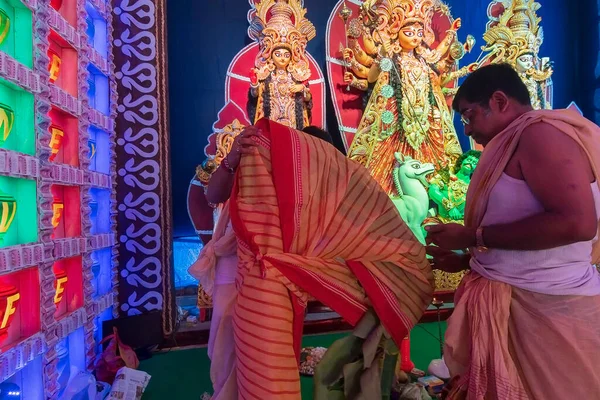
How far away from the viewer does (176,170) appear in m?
4.03

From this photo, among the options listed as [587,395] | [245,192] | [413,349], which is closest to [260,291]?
[245,192]

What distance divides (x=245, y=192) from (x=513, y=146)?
90 cm

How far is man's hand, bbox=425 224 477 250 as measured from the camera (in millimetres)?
1358

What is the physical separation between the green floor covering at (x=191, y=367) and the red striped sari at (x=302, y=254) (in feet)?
4.27

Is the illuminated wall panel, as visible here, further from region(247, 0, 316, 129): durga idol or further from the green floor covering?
region(247, 0, 316, 129): durga idol

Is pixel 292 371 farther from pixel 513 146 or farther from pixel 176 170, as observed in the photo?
pixel 176 170

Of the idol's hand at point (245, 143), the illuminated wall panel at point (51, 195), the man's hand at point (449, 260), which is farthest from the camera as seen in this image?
the illuminated wall panel at point (51, 195)

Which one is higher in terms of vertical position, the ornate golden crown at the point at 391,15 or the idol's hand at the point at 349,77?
the ornate golden crown at the point at 391,15

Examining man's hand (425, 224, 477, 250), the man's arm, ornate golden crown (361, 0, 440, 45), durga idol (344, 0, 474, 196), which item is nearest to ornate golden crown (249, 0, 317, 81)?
durga idol (344, 0, 474, 196)

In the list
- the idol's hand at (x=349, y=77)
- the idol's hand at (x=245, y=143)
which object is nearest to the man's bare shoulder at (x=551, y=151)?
the idol's hand at (x=245, y=143)

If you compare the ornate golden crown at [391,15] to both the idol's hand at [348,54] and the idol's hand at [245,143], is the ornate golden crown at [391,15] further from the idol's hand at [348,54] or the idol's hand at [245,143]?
the idol's hand at [245,143]

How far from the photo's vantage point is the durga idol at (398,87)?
13.5 ft

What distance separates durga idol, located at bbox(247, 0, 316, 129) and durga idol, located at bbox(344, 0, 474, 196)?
0.58m

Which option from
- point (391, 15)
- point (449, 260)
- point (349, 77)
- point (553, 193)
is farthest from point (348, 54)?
point (553, 193)
